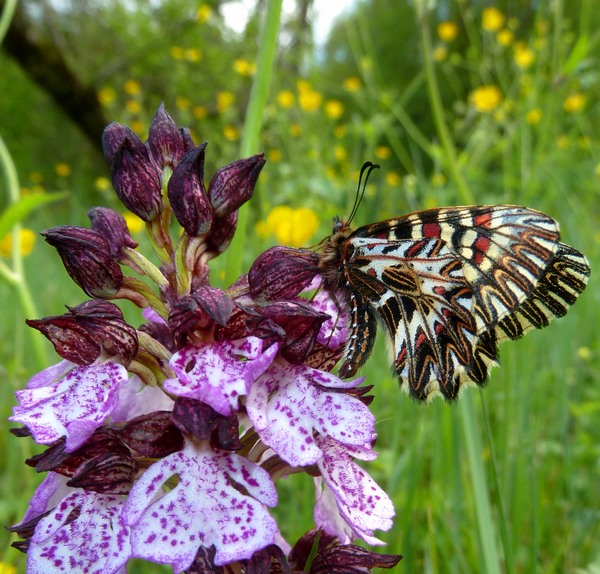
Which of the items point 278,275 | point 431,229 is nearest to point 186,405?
point 278,275

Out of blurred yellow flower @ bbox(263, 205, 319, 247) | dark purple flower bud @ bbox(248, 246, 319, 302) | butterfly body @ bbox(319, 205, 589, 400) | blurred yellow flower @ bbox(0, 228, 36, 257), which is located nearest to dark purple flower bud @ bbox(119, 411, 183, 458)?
dark purple flower bud @ bbox(248, 246, 319, 302)

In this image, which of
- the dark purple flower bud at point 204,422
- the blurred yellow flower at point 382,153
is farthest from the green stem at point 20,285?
the blurred yellow flower at point 382,153

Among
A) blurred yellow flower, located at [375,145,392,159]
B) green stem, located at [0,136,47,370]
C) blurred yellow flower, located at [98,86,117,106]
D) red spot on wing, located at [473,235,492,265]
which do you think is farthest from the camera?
blurred yellow flower, located at [375,145,392,159]

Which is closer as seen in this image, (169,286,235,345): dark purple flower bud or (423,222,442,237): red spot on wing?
(169,286,235,345): dark purple flower bud

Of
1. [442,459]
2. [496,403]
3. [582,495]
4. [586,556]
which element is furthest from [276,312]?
[496,403]

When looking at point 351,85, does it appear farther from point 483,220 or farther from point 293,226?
point 483,220

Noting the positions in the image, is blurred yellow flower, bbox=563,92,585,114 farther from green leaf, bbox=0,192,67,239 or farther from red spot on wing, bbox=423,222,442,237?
green leaf, bbox=0,192,67,239

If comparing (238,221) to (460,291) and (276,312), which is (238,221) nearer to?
(276,312)

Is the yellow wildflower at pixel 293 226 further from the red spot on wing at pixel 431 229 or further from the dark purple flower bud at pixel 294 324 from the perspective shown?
the dark purple flower bud at pixel 294 324
